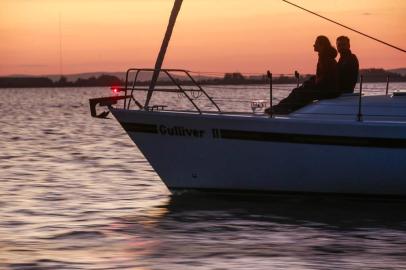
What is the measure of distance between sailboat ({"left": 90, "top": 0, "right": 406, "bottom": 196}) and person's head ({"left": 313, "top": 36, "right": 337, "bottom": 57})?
722 millimetres

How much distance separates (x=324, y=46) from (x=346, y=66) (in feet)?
1.55

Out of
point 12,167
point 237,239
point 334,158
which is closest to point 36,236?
point 237,239

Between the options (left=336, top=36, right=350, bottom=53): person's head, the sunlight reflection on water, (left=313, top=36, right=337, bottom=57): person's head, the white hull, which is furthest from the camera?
(left=336, top=36, right=350, bottom=53): person's head

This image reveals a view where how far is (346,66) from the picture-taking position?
14.9 metres

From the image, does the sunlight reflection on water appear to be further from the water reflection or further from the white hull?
the white hull

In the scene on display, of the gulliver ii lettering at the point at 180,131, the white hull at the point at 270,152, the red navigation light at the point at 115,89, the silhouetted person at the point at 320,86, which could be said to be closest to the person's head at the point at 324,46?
the silhouetted person at the point at 320,86

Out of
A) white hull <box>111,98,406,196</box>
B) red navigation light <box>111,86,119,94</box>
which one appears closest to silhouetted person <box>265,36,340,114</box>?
white hull <box>111,98,406,196</box>

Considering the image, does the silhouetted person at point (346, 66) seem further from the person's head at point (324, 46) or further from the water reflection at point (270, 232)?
the water reflection at point (270, 232)

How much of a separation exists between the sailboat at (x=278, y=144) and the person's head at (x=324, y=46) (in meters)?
0.72

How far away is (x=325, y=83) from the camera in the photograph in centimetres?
1491

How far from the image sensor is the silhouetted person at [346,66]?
14891mm

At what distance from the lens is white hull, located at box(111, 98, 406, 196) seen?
552 inches

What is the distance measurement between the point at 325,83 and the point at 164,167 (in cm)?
288

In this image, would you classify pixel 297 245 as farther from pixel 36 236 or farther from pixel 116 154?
pixel 116 154
